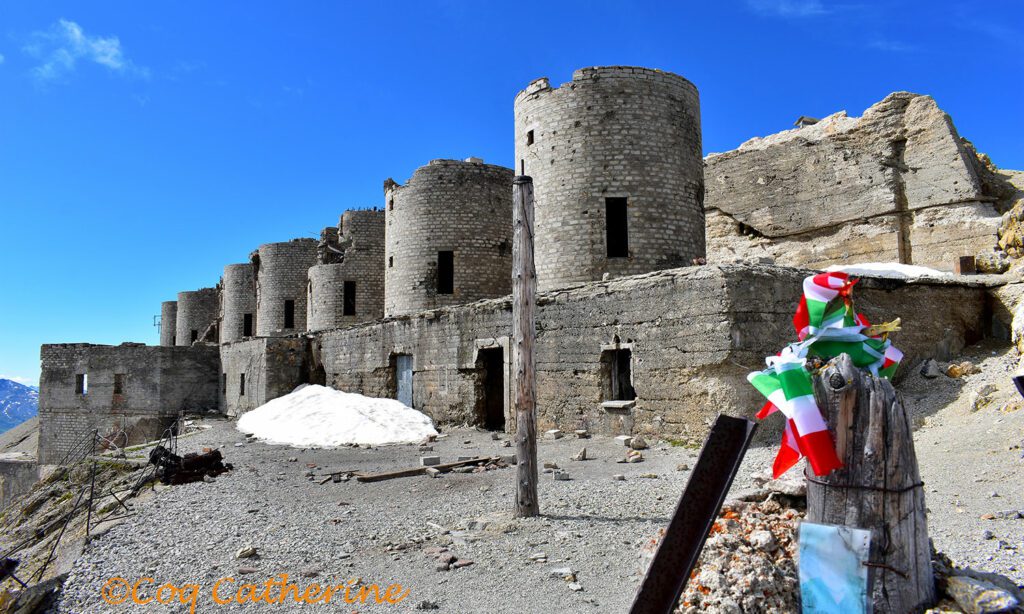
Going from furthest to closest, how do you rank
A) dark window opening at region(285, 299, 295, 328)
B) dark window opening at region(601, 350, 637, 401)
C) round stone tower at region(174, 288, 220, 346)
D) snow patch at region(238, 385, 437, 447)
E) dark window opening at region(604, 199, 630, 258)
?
round stone tower at region(174, 288, 220, 346), dark window opening at region(285, 299, 295, 328), dark window opening at region(604, 199, 630, 258), snow patch at region(238, 385, 437, 447), dark window opening at region(601, 350, 637, 401)

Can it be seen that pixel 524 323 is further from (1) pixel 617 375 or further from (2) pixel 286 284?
(2) pixel 286 284

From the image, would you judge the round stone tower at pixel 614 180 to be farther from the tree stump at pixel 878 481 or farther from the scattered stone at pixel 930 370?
the tree stump at pixel 878 481

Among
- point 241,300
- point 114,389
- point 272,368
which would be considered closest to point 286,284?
point 241,300

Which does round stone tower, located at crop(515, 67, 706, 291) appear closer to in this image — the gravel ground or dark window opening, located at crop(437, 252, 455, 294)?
the gravel ground

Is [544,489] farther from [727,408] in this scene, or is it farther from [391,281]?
[391,281]

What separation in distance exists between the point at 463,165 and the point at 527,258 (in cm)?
1397

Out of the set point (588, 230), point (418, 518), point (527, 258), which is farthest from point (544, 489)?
point (588, 230)

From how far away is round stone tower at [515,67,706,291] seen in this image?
14312mm

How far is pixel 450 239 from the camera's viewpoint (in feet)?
66.0

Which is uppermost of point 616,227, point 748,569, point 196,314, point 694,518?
point 196,314

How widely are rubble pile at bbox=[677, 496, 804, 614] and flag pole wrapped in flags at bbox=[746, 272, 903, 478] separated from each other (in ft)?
2.03

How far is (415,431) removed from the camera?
44.9ft

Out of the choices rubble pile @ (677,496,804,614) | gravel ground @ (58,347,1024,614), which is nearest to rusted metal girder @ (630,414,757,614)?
rubble pile @ (677,496,804,614)

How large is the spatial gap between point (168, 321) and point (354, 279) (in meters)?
26.3
